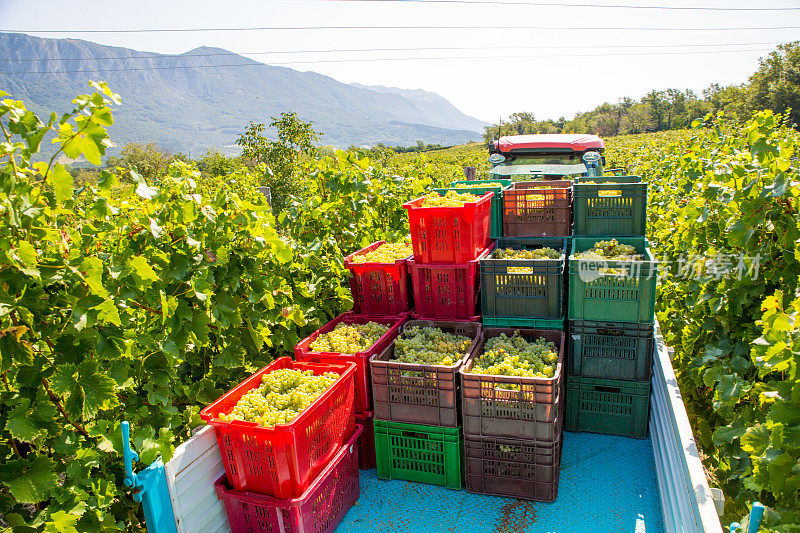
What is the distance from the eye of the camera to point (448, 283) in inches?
165

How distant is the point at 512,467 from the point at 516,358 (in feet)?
2.28

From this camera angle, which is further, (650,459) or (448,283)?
(448,283)

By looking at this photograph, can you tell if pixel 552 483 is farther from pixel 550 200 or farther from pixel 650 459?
pixel 550 200

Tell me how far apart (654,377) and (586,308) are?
2.20 feet

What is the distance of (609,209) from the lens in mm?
4574

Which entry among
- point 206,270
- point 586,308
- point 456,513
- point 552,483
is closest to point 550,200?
point 586,308

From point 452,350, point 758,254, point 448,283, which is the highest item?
point 758,254

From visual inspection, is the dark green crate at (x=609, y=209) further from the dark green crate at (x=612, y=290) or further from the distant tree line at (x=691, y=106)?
the distant tree line at (x=691, y=106)

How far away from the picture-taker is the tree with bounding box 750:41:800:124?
41709 millimetres

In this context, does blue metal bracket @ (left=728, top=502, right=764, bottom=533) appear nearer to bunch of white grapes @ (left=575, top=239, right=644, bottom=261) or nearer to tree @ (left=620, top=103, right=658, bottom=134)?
bunch of white grapes @ (left=575, top=239, right=644, bottom=261)

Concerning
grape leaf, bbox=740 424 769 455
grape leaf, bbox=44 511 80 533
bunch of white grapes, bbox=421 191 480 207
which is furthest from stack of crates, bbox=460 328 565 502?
grape leaf, bbox=44 511 80 533

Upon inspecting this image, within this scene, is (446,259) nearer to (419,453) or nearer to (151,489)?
(419,453)

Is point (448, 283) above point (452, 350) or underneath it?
above

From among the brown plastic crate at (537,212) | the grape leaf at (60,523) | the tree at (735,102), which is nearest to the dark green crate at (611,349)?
the brown plastic crate at (537,212)
